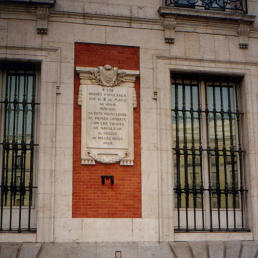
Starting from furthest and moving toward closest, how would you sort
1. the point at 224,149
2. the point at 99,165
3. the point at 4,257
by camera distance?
the point at 224,149 < the point at 99,165 < the point at 4,257

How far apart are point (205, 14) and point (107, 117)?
334 centimetres

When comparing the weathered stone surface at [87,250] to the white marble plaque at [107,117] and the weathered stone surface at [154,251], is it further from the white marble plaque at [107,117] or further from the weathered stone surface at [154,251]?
the white marble plaque at [107,117]

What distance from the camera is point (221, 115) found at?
11.2m

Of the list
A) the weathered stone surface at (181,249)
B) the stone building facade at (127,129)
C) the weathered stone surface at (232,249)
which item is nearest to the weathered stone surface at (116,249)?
the stone building facade at (127,129)

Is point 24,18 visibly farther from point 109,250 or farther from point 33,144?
point 109,250

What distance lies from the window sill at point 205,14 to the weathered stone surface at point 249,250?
16.5 feet

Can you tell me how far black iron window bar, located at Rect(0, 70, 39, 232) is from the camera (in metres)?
9.92

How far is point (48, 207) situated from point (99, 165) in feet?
4.37

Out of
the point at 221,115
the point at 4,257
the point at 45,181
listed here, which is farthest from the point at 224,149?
the point at 4,257

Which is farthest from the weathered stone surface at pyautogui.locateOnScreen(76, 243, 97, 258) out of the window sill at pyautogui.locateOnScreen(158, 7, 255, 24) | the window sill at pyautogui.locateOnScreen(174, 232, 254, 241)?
the window sill at pyautogui.locateOnScreen(158, 7, 255, 24)

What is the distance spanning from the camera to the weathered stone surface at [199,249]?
9.96 m

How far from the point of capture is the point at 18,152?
10195 mm

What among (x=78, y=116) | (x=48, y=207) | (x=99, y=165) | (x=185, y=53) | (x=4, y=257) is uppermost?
(x=185, y=53)

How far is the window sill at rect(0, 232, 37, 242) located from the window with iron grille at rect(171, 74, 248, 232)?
3023 millimetres
